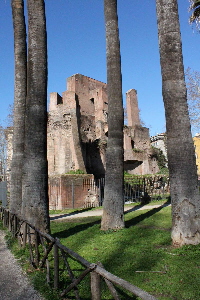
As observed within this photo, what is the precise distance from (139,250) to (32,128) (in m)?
4.15

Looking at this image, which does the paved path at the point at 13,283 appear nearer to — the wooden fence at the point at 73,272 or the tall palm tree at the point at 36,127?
the wooden fence at the point at 73,272

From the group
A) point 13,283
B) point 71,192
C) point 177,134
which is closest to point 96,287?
point 13,283

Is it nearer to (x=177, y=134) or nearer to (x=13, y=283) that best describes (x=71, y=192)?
(x=177, y=134)

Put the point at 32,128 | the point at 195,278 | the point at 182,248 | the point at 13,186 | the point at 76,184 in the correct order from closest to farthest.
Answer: the point at 195,278, the point at 182,248, the point at 32,128, the point at 13,186, the point at 76,184

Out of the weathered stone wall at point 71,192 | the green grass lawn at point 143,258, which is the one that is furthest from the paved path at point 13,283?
the weathered stone wall at point 71,192

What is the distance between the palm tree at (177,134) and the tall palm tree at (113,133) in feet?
8.14

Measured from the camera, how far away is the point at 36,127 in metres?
7.39

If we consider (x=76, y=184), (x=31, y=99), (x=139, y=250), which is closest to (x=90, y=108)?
(x=76, y=184)

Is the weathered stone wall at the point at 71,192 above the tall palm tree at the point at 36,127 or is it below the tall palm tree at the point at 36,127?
below

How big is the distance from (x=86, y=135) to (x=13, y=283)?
2322 centimetres

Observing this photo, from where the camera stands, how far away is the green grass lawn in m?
3.98

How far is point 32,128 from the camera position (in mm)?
7383

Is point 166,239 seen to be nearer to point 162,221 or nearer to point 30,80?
point 162,221

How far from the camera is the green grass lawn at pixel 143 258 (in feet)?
13.1
